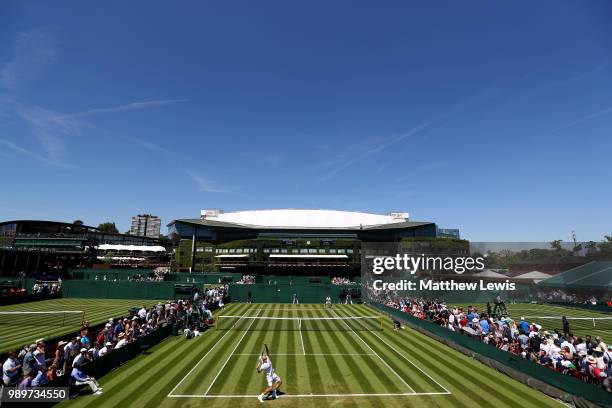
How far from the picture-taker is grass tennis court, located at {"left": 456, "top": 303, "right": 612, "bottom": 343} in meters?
29.2

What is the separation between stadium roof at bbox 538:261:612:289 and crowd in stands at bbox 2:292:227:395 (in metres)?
47.1

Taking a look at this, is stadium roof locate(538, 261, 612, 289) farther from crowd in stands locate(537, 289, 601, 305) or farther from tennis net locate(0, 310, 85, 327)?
tennis net locate(0, 310, 85, 327)

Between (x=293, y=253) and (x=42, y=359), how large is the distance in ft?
300

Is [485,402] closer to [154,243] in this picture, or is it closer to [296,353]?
[296,353]

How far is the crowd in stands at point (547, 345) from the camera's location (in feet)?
49.1

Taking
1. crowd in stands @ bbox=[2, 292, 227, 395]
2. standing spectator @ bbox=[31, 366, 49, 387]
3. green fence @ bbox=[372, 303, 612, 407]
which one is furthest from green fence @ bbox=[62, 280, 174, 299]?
green fence @ bbox=[372, 303, 612, 407]

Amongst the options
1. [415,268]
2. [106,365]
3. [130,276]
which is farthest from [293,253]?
[106,365]

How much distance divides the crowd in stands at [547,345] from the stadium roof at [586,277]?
27.9m

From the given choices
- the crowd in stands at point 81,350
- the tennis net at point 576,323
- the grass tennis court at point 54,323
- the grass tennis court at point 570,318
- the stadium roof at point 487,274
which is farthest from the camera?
the stadium roof at point 487,274

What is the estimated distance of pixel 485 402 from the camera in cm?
1390

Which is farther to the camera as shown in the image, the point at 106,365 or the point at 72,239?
the point at 72,239

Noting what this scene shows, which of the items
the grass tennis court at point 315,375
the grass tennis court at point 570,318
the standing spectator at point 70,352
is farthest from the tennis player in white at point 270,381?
the grass tennis court at point 570,318

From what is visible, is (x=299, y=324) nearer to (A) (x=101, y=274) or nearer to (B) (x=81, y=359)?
(B) (x=81, y=359)

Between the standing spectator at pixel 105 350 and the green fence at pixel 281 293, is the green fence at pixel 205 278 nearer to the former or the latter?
the green fence at pixel 281 293
